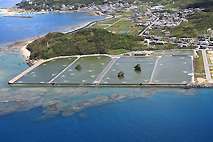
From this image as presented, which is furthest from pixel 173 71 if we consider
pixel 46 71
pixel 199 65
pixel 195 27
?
pixel 195 27

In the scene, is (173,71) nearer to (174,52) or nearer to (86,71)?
(174,52)

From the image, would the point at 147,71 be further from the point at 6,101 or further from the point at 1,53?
the point at 1,53

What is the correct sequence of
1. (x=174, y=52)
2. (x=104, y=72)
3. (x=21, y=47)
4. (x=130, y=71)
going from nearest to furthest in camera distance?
(x=130, y=71), (x=104, y=72), (x=174, y=52), (x=21, y=47)

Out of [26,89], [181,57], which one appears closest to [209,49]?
[181,57]

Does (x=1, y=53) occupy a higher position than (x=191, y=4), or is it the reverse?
(x=191, y=4)

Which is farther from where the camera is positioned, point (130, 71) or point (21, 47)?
point (21, 47)

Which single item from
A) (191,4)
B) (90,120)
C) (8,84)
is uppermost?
(191,4)

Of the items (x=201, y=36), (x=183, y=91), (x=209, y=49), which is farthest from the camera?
(x=201, y=36)
